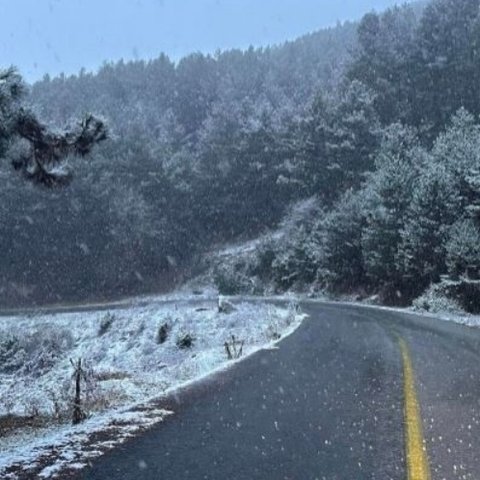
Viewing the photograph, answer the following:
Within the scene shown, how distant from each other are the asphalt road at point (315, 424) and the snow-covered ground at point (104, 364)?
0.47 meters

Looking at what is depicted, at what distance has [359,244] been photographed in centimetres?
4116

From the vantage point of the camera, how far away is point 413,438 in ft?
21.8

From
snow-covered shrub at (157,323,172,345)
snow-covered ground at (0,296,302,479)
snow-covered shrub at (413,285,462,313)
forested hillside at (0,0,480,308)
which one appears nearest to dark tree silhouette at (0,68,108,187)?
snow-covered ground at (0,296,302,479)

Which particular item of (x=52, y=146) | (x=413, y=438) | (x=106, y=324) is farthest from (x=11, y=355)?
(x=413, y=438)

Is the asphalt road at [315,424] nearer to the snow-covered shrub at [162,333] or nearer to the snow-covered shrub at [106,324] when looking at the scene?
the snow-covered shrub at [162,333]

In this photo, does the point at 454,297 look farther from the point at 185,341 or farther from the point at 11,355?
the point at 11,355

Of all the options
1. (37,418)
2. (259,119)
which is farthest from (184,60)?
(37,418)

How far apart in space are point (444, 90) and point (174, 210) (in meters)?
28.3

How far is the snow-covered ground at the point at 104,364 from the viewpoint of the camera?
6965 millimetres

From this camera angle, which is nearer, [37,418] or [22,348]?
[37,418]

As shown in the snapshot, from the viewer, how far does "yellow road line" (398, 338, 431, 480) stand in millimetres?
5492

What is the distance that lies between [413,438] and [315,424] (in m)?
1.13

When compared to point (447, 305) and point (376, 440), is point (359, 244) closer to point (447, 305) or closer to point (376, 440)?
point (447, 305)

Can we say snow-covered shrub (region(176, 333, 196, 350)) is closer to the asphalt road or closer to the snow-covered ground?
the snow-covered ground
